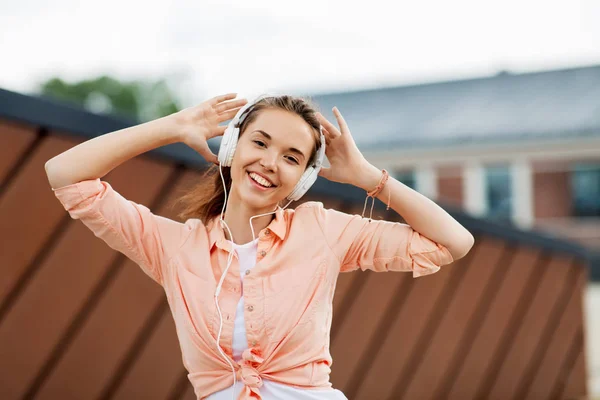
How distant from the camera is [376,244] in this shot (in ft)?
7.05

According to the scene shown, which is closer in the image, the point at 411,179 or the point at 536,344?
the point at 536,344

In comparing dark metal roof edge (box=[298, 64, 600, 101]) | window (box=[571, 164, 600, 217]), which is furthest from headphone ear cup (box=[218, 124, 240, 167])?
dark metal roof edge (box=[298, 64, 600, 101])

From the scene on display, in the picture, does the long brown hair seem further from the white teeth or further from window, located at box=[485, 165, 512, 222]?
window, located at box=[485, 165, 512, 222]

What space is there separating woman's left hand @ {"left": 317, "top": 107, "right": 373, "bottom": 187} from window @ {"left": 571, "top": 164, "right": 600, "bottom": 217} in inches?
930

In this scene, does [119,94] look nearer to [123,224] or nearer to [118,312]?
[118,312]

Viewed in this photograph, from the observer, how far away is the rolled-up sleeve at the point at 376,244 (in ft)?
7.00

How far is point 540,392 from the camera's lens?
22.4 feet

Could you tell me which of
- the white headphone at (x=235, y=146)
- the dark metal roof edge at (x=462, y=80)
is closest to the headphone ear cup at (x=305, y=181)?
the white headphone at (x=235, y=146)

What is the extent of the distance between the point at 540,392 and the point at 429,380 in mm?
1836

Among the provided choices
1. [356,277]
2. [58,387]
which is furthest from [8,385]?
[356,277]

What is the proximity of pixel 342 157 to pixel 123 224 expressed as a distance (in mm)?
631

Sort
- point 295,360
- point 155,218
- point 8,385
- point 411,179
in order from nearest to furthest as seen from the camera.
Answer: point 295,360 → point 155,218 → point 8,385 → point 411,179

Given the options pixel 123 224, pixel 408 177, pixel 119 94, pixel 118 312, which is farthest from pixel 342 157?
pixel 119 94

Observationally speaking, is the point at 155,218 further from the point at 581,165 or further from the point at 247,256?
the point at 581,165
